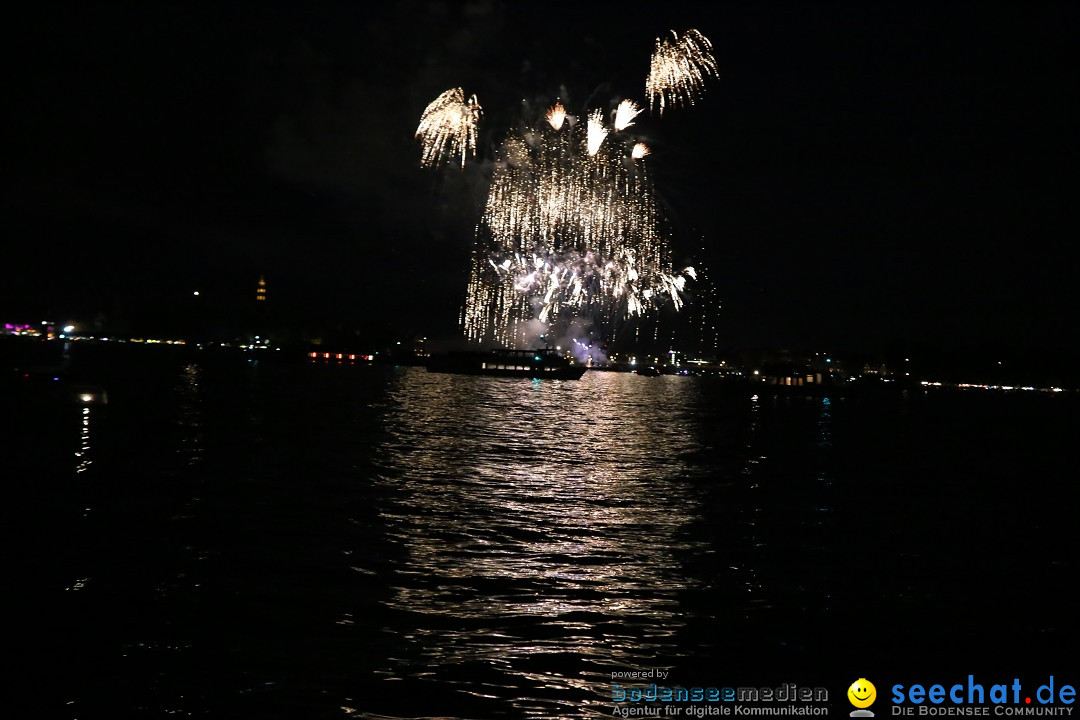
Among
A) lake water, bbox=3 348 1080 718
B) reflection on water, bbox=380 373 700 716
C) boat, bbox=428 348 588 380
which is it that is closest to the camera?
lake water, bbox=3 348 1080 718

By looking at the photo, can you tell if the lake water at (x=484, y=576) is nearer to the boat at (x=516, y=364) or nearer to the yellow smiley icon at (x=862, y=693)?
the yellow smiley icon at (x=862, y=693)

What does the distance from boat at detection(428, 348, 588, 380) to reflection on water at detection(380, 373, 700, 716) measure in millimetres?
134805

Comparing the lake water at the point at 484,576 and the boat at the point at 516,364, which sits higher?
the boat at the point at 516,364

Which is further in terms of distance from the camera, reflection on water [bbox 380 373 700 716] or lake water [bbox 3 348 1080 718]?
reflection on water [bbox 380 373 700 716]

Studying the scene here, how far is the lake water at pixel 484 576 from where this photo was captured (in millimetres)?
10531

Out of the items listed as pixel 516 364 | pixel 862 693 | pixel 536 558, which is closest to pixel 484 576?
pixel 536 558

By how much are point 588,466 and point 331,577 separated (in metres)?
18.3

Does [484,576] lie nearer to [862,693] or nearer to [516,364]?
[862,693]

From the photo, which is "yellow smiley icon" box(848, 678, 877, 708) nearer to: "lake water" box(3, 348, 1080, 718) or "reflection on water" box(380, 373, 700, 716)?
"lake water" box(3, 348, 1080, 718)

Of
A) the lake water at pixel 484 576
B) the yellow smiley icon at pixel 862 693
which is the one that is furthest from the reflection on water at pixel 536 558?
the yellow smiley icon at pixel 862 693

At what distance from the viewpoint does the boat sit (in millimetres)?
173875

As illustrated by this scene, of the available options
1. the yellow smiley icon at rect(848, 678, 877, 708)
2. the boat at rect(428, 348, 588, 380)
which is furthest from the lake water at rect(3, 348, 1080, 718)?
the boat at rect(428, 348, 588, 380)

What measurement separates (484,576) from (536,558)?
1.84 metres

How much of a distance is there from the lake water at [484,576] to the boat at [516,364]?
137786 millimetres
